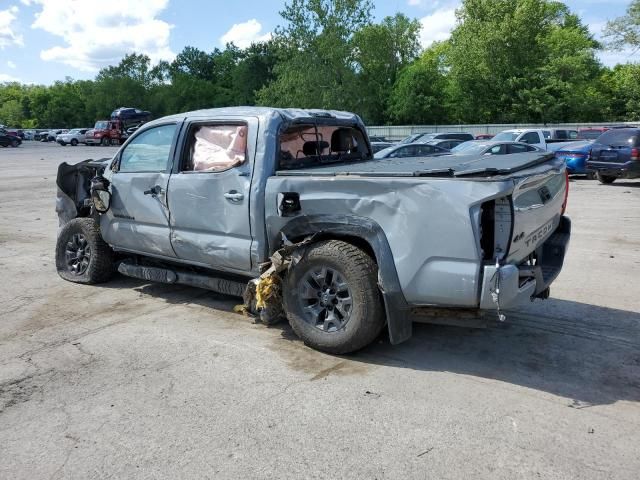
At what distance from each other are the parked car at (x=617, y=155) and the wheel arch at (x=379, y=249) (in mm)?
13969

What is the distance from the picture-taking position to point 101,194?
601 centimetres

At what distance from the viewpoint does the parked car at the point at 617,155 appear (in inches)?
610

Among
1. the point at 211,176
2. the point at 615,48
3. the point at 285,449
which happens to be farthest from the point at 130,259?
the point at 615,48

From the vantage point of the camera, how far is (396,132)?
156 ft

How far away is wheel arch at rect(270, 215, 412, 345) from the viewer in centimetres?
398

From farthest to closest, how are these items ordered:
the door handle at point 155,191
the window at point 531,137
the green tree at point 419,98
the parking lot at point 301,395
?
the green tree at point 419,98 → the window at point 531,137 → the door handle at point 155,191 → the parking lot at point 301,395

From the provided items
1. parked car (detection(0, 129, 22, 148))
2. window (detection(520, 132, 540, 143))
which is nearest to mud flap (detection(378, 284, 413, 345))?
window (detection(520, 132, 540, 143))

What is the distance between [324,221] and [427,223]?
869 mm

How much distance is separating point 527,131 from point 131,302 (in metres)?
17.7

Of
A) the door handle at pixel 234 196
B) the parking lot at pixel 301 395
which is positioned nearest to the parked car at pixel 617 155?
the parking lot at pixel 301 395

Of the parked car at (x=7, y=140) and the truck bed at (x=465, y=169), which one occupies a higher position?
the truck bed at (x=465, y=169)

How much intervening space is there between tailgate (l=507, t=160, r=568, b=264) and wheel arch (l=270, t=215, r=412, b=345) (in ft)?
2.62

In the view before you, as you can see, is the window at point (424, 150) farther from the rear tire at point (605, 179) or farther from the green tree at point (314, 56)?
the green tree at point (314, 56)

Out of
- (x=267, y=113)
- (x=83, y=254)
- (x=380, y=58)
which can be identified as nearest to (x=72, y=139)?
(x=380, y=58)
